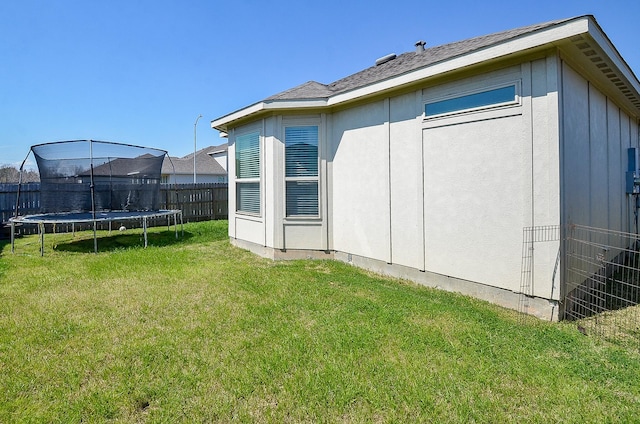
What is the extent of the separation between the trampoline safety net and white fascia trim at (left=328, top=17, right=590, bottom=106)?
6.49 meters

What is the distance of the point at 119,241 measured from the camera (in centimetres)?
881

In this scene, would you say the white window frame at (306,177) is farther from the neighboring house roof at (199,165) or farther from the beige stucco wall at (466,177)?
the neighboring house roof at (199,165)

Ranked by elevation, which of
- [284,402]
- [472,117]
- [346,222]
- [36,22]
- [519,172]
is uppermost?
[36,22]

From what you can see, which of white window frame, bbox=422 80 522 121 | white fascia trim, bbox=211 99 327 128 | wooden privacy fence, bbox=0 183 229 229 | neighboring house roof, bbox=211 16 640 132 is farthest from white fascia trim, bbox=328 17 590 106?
wooden privacy fence, bbox=0 183 229 229

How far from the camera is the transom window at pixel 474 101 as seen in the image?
390 centimetres

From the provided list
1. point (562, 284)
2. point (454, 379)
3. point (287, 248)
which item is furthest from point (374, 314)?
point (287, 248)

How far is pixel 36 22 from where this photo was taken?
24.2ft

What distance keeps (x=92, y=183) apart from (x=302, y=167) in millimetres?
4844

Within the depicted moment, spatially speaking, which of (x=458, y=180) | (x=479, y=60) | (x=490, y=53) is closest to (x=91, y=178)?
(x=458, y=180)

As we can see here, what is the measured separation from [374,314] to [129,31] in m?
8.57

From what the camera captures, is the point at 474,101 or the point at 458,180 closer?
the point at 474,101

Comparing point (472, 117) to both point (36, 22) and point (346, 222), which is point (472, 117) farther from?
point (36, 22)

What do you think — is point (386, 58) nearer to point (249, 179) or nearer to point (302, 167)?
point (302, 167)

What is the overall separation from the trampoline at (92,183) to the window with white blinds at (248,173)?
232 cm
